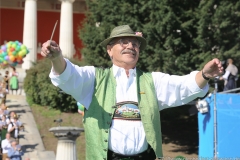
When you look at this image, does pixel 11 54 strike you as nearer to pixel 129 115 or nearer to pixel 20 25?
pixel 129 115

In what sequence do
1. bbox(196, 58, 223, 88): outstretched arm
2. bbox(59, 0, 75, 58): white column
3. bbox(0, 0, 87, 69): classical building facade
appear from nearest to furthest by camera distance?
bbox(196, 58, 223, 88): outstretched arm → bbox(59, 0, 75, 58): white column → bbox(0, 0, 87, 69): classical building facade

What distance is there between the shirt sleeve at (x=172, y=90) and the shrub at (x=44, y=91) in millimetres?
17711

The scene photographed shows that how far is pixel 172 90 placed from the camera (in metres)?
4.70

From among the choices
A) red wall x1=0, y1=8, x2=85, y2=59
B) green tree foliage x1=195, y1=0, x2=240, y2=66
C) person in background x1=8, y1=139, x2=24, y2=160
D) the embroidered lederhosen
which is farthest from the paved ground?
red wall x1=0, y1=8, x2=85, y2=59

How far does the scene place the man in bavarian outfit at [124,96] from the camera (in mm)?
4465

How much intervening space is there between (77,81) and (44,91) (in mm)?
19237

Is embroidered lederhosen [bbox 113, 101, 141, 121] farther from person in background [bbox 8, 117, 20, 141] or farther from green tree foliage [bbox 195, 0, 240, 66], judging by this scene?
green tree foliage [bbox 195, 0, 240, 66]

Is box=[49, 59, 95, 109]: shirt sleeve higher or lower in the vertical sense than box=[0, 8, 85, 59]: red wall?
lower

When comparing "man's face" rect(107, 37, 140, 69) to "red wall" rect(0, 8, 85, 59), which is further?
"red wall" rect(0, 8, 85, 59)

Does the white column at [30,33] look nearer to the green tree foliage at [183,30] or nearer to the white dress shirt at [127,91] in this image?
the green tree foliage at [183,30]

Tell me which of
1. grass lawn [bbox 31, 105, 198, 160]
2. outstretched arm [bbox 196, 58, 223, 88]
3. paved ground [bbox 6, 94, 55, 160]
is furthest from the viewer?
grass lawn [bbox 31, 105, 198, 160]

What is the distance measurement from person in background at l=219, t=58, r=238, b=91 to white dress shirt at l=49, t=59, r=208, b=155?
12.9 metres

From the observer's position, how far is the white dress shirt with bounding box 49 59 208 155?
4449 millimetres

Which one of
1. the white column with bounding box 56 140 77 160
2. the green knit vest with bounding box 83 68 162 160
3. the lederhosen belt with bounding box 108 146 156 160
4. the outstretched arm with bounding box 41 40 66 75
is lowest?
the white column with bounding box 56 140 77 160
